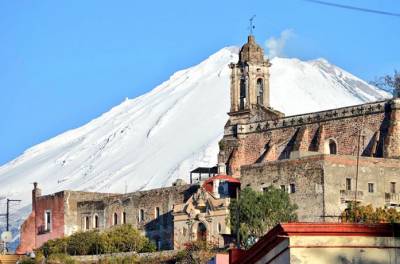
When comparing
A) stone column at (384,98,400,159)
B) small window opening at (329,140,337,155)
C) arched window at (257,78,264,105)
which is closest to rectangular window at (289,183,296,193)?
stone column at (384,98,400,159)

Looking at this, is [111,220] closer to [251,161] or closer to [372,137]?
[251,161]

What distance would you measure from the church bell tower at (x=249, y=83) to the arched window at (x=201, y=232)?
11.5 metres

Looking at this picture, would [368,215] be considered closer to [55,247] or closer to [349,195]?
[349,195]

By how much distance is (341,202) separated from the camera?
75.1m

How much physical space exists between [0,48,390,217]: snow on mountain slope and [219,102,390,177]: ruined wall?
134 feet

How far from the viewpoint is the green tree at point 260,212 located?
7369 cm

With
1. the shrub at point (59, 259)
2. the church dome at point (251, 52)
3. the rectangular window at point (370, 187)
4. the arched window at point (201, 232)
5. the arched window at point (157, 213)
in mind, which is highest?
the church dome at point (251, 52)

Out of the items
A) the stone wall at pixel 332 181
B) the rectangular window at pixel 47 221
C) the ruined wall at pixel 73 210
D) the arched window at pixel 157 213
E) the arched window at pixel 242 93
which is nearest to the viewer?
the stone wall at pixel 332 181

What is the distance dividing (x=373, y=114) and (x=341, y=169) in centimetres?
700

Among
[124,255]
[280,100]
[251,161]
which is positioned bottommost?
[124,255]

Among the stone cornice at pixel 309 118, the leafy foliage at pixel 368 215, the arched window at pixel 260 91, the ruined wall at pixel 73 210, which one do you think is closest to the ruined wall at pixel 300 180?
the leafy foliage at pixel 368 215

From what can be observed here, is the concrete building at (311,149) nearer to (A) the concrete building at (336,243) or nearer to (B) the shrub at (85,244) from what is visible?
(B) the shrub at (85,244)

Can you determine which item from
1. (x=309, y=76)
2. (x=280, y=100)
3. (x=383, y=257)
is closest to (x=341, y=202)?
(x=383, y=257)

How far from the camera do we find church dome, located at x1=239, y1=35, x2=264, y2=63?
93425mm
